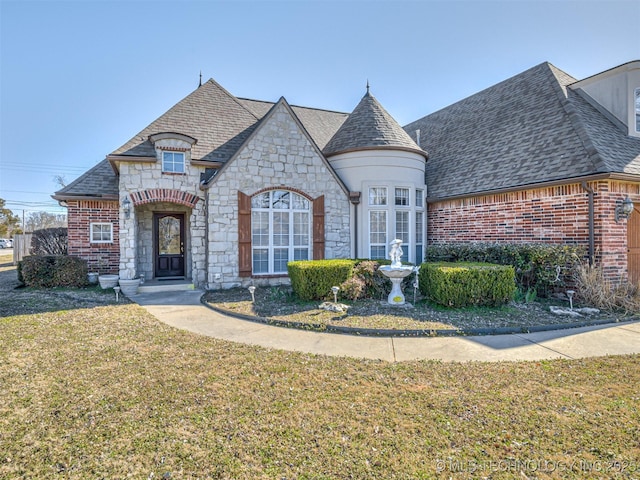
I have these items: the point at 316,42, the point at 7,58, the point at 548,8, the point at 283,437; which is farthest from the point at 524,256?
the point at 7,58

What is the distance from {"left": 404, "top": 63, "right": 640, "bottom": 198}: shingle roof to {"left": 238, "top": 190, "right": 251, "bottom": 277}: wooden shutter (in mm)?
6990

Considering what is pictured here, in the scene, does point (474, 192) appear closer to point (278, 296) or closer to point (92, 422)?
point (278, 296)

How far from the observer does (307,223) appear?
1112cm

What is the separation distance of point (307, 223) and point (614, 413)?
28.9 ft

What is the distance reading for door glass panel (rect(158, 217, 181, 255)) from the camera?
1201 centimetres

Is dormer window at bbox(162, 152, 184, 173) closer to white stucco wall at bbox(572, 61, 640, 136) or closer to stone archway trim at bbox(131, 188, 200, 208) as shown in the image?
stone archway trim at bbox(131, 188, 200, 208)

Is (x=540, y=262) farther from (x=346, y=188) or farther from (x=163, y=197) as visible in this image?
(x=163, y=197)

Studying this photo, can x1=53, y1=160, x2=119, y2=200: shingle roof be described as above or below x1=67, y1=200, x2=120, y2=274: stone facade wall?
above

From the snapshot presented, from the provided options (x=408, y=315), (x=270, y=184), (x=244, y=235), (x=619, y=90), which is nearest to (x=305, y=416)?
(x=408, y=315)

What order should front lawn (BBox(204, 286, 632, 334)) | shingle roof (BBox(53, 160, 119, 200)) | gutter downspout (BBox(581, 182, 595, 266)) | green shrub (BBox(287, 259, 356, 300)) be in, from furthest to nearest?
shingle roof (BBox(53, 160, 119, 200))
gutter downspout (BBox(581, 182, 595, 266))
green shrub (BBox(287, 259, 356, 300))
front lawn (BBox(204, 286, 632, 334))

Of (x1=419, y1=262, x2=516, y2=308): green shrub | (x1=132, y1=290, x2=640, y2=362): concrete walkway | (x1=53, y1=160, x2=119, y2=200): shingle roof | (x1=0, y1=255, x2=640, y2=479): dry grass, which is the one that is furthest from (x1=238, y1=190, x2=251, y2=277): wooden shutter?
(x1=419, y1=262, x2=516, y2=308): green shrub

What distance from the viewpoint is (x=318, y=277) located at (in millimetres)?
8047

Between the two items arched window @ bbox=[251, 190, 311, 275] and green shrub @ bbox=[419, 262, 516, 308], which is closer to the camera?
green shrub @ bbox=[419, 262, 516, 308]

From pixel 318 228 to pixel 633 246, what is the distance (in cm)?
862
